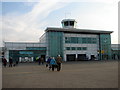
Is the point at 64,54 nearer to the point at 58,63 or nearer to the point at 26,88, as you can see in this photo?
the point at 58,63

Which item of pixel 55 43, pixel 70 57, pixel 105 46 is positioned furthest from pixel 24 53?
pixel 105 46

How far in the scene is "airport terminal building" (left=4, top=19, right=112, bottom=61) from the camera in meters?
58.4

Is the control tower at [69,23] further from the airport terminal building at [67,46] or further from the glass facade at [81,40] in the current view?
the glass facade at [81,40]

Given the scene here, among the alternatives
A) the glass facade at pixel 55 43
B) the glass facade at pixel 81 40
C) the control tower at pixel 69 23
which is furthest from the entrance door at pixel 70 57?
the control tower at pixel 69 23

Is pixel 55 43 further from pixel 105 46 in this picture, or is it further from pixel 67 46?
pixel 105 46

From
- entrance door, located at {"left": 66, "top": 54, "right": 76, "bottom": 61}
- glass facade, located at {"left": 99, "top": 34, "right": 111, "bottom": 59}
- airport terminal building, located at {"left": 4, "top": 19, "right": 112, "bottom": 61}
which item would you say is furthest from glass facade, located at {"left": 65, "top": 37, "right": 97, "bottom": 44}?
entrance door, located at {"left": 66, "top": 54, "right": 76, "bottom": 61}

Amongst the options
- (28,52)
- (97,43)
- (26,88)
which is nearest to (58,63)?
(26,88)

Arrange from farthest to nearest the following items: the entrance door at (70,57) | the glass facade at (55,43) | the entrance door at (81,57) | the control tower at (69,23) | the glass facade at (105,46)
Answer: the control tower at (69,23)
the glass facade at (105,46)
the entrance door at (81,57)
the entrance door at (70,57)
the glass facade at (55,43)

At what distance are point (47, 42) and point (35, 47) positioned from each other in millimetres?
4359

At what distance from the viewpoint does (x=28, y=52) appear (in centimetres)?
5906

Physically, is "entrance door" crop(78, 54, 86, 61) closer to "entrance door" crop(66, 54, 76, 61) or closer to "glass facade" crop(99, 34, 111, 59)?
"entrance door" crop(66, 54, 76, 61)

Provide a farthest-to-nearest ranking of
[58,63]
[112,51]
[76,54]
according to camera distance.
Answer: [112,51], [76,54], [58,63]

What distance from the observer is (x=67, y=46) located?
206 ft

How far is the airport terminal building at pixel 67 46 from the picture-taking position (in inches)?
2301
